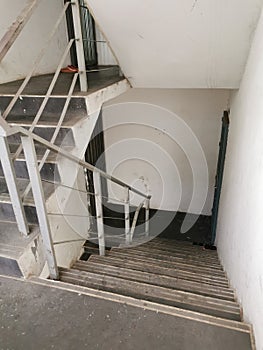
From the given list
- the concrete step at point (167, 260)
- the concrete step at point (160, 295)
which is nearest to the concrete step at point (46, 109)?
the concrete step at point (160, 295)

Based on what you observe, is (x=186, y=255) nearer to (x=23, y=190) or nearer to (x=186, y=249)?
(x=186, y=249)

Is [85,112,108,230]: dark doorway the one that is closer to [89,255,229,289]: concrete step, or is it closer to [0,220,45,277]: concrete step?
[89,255,229,289]: concrete step

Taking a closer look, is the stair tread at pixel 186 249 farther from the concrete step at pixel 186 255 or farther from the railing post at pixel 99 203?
the railing post at pixel 99 203

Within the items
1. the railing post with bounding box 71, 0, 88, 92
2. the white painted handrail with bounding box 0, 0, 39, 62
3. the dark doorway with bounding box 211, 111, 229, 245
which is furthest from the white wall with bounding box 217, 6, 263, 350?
the white painted handrail with bounding box 0, 0, 39, 62

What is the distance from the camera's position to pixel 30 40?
9.43 feet

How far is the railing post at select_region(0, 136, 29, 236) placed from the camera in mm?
1186

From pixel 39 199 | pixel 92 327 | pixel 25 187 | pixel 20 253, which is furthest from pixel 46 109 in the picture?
pixel 92 327

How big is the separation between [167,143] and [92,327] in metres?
3.17

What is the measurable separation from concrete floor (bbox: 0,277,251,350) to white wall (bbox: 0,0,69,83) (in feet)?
7.23

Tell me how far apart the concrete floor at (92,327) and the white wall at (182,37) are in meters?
1.79

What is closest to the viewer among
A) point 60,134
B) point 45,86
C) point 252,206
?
point 252,206

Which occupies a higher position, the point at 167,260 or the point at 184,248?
the point at 167,260

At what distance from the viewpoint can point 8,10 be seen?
100 inches

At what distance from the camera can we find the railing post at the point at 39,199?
121cm
